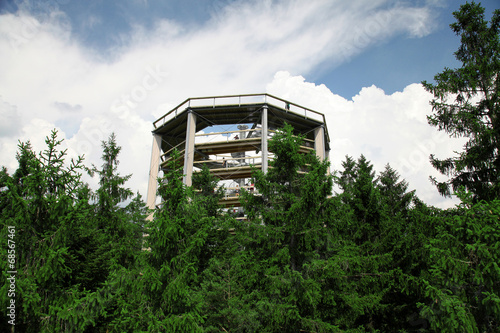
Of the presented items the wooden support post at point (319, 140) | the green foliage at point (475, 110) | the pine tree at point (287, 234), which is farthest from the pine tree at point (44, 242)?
the wooden support post at point (319, 140)

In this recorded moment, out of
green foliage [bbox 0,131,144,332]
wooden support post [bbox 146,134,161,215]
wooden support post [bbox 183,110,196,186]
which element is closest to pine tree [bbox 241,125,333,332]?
green foliage [bbox 0,131,144,332]

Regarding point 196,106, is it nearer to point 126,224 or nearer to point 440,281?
point 126,224

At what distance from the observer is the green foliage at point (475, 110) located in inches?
458

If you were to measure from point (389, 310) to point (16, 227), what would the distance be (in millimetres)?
14631

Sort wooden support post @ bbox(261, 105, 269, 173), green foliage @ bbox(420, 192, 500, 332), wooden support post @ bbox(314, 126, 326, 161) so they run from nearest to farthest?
green foliage @ bbox(420, 192, 500, 332)
wooden support post @ bbox(261, 105, 269, 173)
wooden support post @ bbox(314, 126, 326, 161)

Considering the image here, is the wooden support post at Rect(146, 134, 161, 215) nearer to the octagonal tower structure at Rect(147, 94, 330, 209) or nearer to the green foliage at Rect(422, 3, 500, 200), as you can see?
the octagonal tower structure at Rect(147, 94, 330, 209)

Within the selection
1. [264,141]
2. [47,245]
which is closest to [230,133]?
[264,141]

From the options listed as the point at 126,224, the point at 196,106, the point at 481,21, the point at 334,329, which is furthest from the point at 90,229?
A: the point at 481,21

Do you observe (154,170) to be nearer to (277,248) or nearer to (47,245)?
(277,248)

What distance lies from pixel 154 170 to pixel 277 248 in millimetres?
17498

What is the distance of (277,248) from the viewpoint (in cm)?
1240

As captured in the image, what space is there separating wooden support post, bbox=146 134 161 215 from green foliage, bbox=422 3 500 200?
1980 centimetres

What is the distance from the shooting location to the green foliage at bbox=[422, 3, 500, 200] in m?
11.6

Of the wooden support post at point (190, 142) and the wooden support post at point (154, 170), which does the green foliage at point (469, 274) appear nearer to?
the wooden support post at point (190, 142)
